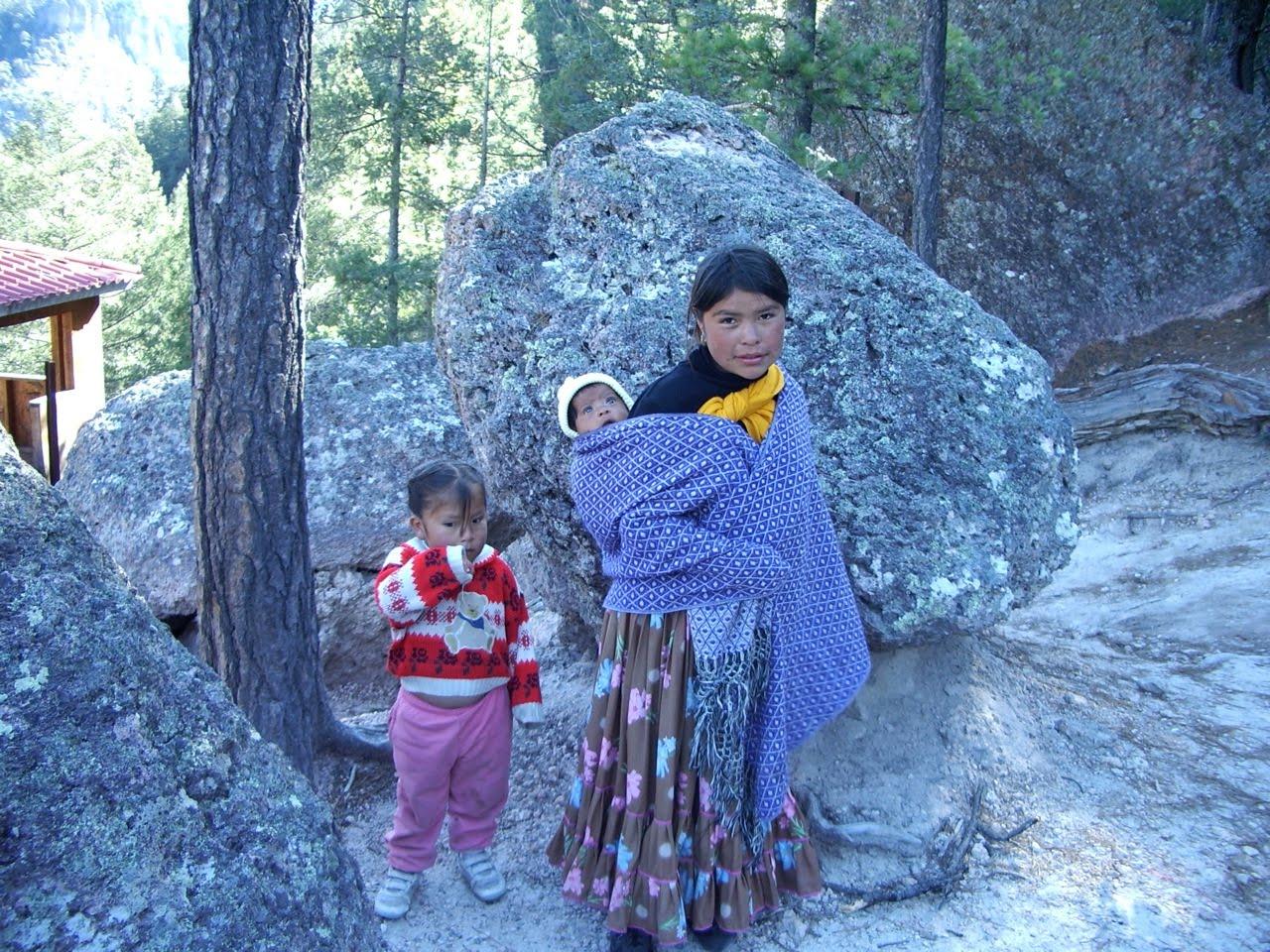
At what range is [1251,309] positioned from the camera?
9.40 metres

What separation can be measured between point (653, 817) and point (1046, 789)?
134 cm

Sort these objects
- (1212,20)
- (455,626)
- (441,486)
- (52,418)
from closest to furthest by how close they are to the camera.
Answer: (441,486)
(455,626)
(1212,20)
(52,418)

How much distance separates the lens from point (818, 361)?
3.14 metres

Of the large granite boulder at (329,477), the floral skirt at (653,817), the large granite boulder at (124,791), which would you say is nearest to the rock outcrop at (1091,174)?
the large granite boulder at (329,477)

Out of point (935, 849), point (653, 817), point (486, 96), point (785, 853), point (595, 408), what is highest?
point (486, 96)

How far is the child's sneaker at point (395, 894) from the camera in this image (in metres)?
2.86

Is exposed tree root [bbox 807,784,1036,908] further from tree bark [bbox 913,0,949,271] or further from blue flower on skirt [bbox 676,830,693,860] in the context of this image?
tree bark [bbox 913,0,949,271]

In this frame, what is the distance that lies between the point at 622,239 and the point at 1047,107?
343 inches

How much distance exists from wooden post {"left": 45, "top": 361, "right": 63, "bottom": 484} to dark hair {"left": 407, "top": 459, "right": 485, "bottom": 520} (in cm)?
896

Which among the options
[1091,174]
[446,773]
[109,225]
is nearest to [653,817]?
[446,773]

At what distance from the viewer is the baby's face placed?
254 cm

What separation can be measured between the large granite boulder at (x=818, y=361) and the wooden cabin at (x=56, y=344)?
7.92m

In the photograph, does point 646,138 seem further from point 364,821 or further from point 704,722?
point 364,821

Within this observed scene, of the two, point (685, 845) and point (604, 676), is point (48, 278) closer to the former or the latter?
point (604, 676)
